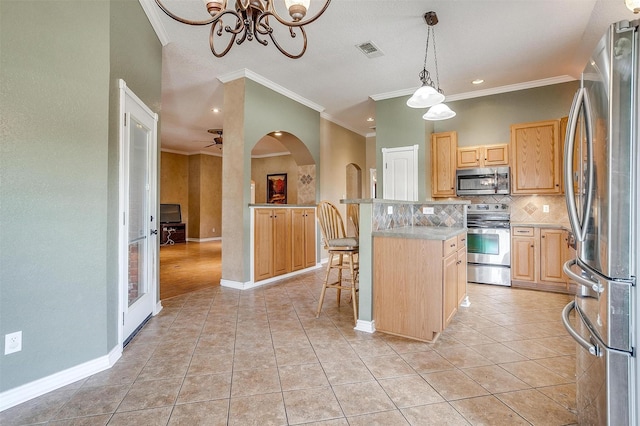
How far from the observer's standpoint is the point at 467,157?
477 cm

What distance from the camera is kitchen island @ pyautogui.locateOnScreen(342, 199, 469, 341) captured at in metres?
2.43

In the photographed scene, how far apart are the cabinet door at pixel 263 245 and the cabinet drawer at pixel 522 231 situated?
344cm

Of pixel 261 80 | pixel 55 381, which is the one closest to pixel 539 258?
pixel 261 80

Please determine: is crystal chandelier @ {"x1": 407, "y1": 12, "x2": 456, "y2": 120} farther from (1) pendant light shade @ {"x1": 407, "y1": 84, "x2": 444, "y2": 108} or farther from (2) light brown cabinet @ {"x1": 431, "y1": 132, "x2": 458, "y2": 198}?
(2) light brown cabinet @ {"x1": 431, "y1": 132, "x2": 458, "y2": 198}

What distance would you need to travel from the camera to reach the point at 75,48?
193 cm

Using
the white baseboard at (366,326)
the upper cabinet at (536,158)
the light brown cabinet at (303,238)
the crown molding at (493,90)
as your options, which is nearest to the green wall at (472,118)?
the crown molding at (493,90)

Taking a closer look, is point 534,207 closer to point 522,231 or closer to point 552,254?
point 522,231

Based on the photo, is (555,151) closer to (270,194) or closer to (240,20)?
(240,20)

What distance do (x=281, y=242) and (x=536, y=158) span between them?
12.7 ft

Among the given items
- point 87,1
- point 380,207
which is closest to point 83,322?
point 87,1

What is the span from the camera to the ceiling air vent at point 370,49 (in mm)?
3484

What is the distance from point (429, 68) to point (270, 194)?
22.1 ft

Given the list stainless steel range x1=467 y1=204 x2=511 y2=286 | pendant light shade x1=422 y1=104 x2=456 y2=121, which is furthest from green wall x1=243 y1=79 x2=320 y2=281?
stainless steel range x1=467 y1=204 x2=511 y2=286

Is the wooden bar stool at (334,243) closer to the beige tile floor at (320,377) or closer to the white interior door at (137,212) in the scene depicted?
the beige tile floor at (320,377)
